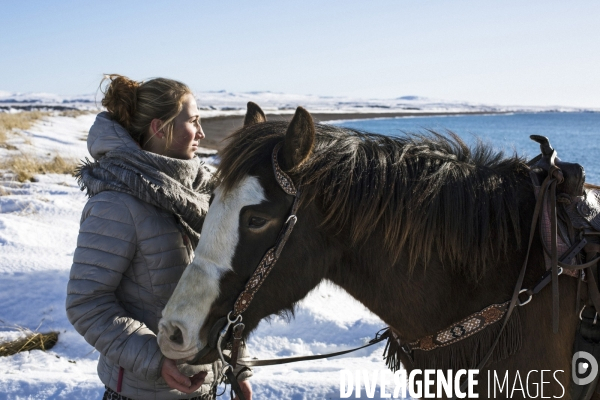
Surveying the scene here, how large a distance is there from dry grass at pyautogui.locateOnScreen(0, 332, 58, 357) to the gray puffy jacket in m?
2.31

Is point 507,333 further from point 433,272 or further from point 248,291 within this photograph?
point 248,291

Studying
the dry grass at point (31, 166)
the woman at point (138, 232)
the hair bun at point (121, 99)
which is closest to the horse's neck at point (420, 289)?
the woman at point (138, 232)

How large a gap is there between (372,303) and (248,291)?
0.52 metres

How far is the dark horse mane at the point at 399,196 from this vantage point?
6.18 ft

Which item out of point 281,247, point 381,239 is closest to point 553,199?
point 381,239

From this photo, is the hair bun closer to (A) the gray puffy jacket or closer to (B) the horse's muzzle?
(A) the gray puffy jacket

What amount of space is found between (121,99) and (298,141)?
39.4 inches

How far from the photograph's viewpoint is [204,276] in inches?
71.0

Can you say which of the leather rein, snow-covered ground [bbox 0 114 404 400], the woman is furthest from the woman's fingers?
snow-covered ground [bbox 0 114 404 400]

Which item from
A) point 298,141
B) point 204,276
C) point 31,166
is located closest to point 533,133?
point 31,166

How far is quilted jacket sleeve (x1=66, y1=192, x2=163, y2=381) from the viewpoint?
6.39ft

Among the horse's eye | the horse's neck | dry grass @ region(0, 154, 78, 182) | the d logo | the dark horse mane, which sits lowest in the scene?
dry grass @ region(0, 154, 78, 182)

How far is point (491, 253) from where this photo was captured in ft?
6.42

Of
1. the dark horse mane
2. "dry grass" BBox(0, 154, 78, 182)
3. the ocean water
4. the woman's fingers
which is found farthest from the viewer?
"dry grass" BBox(0, 154, 78, 182)
